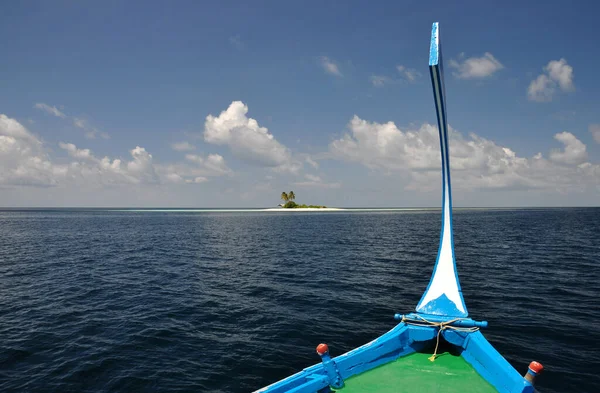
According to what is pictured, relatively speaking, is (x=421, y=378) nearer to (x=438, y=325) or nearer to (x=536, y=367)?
(x=438, y=325)

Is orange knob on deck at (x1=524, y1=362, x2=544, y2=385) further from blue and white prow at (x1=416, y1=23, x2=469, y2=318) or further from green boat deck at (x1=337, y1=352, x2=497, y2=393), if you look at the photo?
blue and white prow at (x1=416, y1=23, x2=469, y2=318)

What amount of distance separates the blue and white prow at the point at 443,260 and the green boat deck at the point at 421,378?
2225mm

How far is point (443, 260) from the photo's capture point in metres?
13.9

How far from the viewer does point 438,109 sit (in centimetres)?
1111

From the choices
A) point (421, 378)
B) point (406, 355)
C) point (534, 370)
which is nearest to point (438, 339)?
point (406, 355)

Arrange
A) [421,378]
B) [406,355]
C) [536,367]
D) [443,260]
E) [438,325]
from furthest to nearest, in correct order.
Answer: [443,260] → [438,325] → [406,355] → [421,378] → [536,367]

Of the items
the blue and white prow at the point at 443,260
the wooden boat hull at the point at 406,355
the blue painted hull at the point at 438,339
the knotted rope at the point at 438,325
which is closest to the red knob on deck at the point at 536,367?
the blue painted hull at the point at 438,339

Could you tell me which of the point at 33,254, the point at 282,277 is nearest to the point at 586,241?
the point at 282,277

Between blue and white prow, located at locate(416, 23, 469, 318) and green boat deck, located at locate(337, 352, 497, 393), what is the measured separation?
7.30 ft

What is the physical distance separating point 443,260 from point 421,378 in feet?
19.6

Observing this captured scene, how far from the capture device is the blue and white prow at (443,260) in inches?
401

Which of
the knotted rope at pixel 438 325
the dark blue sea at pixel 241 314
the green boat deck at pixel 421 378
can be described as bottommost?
the dark blue sea at pixel 241 314

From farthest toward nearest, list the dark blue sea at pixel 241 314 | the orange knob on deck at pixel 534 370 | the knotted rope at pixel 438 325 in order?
the dark blue sea at pixel 241 314 < the knotted rope at pixel 438 325 < the orange knob on deck at pixel 534 370

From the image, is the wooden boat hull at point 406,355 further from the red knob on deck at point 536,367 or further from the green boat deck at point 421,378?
the red knob on deck at point 536,367
